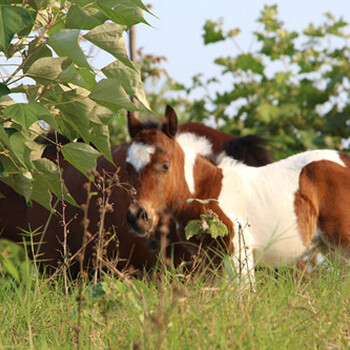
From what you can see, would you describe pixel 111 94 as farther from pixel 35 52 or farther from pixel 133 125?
pixel 133 125

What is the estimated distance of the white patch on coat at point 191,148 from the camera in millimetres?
4266

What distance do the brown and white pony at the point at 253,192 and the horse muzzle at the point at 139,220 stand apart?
0.02 m

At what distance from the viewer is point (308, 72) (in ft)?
29.2

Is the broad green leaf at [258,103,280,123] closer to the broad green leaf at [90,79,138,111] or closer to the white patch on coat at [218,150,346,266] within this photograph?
the white patch on coat at [218,150,346,266]

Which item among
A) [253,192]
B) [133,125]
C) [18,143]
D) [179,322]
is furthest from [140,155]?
[179,322]

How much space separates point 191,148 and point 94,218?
2.72ft

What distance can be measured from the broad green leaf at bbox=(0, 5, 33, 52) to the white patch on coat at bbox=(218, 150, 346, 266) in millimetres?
1964

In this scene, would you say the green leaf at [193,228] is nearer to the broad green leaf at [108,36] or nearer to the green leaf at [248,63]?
the broad green leaf at [108,36]

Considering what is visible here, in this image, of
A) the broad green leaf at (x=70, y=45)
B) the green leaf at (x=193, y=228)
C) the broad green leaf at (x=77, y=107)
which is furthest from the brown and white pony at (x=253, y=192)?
the broad green leaf at (x=70, y=45)

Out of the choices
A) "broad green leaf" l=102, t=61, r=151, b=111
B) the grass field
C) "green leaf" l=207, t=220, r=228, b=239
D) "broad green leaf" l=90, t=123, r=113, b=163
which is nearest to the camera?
the grass field

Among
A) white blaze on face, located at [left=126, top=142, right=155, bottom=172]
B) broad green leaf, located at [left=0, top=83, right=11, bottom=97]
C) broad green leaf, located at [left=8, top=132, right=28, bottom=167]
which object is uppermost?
broad green leaf, located at [left=0, top=83, right=11, bottom=97]

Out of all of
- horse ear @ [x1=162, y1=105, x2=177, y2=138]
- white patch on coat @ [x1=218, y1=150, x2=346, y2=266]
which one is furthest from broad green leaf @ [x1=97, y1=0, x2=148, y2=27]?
white patch on coat @ [x1=218, y1=150, x2=346, y2=266]

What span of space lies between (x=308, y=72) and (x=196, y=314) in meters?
6.96

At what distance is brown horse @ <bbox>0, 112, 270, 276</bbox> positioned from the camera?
14.7ft
